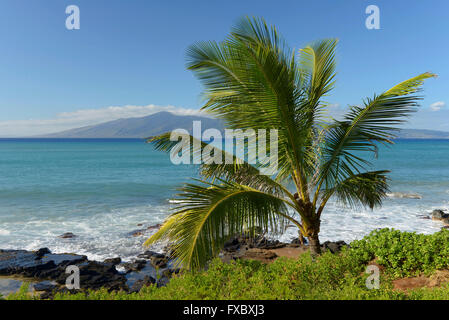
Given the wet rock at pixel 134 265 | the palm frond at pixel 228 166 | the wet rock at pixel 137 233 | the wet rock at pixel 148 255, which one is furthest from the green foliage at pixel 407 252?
the wet rock at pixel 137 233

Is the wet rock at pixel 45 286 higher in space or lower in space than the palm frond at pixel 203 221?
lower

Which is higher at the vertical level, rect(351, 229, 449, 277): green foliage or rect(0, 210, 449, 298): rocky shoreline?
rect(351, 229, 449, 277): green foliage

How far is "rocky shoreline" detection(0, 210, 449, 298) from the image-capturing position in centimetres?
1033

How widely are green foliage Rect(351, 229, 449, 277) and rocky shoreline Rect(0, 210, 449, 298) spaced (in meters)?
2.12

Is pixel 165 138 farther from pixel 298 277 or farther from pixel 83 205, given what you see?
pixel 83 205

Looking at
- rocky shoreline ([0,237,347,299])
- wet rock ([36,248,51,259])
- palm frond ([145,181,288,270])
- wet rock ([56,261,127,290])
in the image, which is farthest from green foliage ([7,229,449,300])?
wet rock ([36,248,51,259])

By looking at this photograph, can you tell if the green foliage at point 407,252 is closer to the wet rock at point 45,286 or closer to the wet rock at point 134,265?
the wet rock at point 134,265

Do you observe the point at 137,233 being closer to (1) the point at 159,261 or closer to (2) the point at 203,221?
(1) the point at 159,261

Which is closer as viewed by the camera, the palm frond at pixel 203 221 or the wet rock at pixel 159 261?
the palm frond at pixel 203 221

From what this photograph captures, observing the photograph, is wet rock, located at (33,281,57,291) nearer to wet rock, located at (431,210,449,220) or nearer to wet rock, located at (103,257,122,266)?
wet rock, located at (103,257,122,266)

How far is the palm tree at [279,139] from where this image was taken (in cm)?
544

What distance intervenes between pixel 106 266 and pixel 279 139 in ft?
28.9

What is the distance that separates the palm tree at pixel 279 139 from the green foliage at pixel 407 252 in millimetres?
1118
